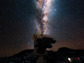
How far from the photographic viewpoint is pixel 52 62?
12703mm

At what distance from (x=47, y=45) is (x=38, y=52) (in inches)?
48.3

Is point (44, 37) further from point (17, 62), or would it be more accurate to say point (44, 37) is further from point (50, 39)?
point (17, 62)

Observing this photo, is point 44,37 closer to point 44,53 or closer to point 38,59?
point 44,53

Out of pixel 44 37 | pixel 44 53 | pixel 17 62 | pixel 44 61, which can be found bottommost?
pixel 44 61

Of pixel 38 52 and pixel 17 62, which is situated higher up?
pixel 17 62

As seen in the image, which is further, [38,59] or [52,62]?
[52,62]

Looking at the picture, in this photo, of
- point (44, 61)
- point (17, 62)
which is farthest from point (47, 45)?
point (17, 62)

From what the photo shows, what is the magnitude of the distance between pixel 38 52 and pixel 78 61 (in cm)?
1176

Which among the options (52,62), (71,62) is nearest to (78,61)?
(71,62)

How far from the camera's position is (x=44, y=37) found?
3965mm

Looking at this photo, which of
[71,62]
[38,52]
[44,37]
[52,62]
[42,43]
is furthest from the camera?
[71,62]

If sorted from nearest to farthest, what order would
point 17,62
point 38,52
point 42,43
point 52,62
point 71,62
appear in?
point 42,43
point 38,52
point 52,62
point 71,62
point 17,62

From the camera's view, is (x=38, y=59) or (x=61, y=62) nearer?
(x=38, y=59)

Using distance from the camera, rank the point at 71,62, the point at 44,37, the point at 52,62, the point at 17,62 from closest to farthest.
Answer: the point at 44,37 → the point at 52,62 → the point at 71,62 → the point at 17,62
